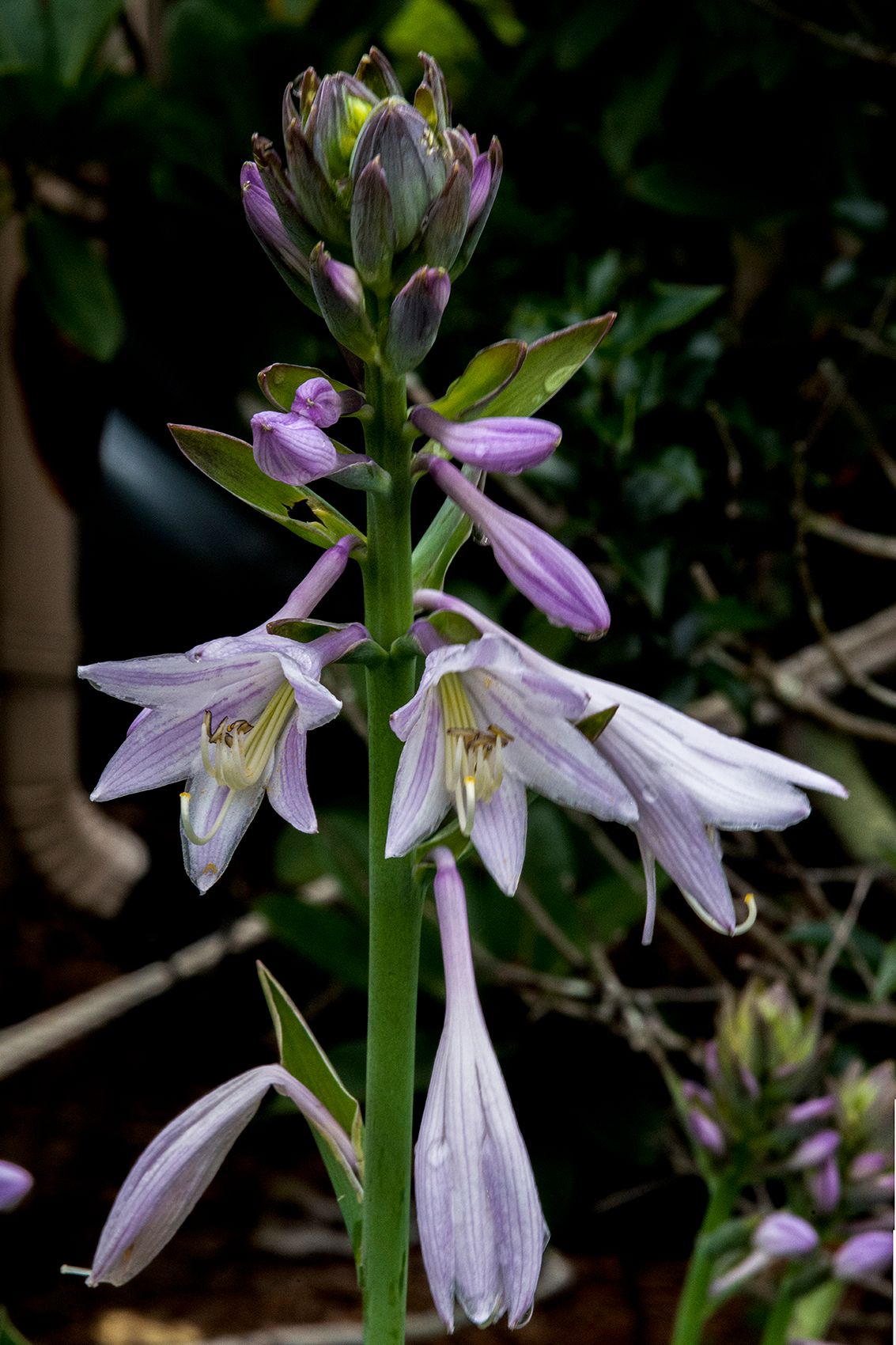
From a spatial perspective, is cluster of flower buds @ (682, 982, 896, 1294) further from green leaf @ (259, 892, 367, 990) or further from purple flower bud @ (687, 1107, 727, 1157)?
green leaf @ (259, 892, 367, 990)

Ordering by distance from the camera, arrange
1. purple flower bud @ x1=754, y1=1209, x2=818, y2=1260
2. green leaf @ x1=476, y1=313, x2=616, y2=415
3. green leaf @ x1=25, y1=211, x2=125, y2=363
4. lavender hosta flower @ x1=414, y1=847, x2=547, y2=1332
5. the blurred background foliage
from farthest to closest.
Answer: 1. green leaf @ x1=25, y1=211, x2=125, y2=363
2. the blurred background foliage
3. purple flower bud @ x1=754, y1=1209, x2=818, y2=1260
4. green leaf @ x1=476, y1=313, x2=616, y2=415
5. lavender hosta flower @ x1=414, y1=847, x2=547, y2=1332

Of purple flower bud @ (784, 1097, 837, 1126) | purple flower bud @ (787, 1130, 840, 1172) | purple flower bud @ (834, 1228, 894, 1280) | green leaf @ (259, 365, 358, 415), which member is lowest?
purple flower bud @ (834, 1228, 894, 1280)

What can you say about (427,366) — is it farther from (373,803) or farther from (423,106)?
(373,803)

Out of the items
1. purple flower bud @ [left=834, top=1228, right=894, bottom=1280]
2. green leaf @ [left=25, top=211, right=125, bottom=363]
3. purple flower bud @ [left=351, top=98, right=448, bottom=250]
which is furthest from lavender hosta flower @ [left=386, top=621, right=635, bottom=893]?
green leaf @ [left=25, top=211, right=125, bottom=363]

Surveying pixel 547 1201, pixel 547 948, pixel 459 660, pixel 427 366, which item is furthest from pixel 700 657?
pixel 459 660

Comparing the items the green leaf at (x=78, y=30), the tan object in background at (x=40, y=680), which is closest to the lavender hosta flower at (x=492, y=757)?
the green leaf at (x=78, y=30)

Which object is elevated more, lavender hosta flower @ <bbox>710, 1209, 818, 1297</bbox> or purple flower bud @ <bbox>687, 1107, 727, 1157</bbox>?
purple flower bud @ <bbox>687, 1107, 727, 1157</bbox>
